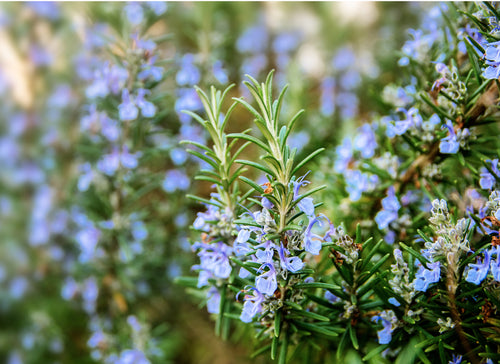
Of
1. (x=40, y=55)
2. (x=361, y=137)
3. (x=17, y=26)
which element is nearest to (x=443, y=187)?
(x=361, y=137)

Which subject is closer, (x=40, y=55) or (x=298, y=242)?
(x=298, y=242)

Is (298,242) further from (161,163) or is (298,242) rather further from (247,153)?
(247,153)

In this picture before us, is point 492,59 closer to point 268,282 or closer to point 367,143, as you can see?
point 367,143

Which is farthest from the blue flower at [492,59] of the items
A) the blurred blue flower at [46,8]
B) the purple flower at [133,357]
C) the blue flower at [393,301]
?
the blurred blue flower at [46,8]

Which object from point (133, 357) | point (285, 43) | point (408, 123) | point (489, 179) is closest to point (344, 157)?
point (408, 123)

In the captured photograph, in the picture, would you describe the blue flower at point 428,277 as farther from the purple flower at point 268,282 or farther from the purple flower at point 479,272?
the purple flower at point 268,282

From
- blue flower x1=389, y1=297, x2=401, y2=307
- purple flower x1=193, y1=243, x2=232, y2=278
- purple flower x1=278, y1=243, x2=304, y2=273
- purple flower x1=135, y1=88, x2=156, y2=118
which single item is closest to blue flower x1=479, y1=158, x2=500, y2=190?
blue flower x1=389, y1=297, x2=401, y2=307

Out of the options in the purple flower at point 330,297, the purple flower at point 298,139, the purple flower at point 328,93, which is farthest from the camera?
the purple flower at point 328,93

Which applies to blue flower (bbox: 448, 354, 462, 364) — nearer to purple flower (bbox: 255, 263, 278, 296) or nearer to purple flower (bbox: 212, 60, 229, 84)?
purple flower (bbox: 255, 263, 278, 296)
